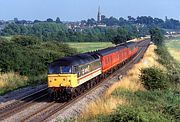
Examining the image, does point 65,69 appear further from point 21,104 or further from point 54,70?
point 21,104

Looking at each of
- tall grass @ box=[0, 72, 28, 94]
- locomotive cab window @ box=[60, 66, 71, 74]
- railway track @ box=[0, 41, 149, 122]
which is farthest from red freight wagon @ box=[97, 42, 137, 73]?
locomotive cab window @ box=[60, 66, 71, 74]

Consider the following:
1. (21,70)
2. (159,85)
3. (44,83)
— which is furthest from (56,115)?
(21,70)

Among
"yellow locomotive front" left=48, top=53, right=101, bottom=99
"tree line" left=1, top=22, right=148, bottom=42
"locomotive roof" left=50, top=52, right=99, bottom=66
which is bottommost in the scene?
"tree line" left=1, top=22, right=148, bottom=42

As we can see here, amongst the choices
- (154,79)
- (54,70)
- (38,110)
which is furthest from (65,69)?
(154,79)

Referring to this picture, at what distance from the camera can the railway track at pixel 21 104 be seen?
71.2 feet

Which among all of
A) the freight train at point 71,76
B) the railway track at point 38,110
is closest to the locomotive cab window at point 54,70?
the freight train at point 71,76

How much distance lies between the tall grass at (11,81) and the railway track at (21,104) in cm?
365

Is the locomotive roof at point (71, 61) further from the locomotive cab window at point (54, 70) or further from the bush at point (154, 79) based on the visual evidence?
the bush at point (154, 79)

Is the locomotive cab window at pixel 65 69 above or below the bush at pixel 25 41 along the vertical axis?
above

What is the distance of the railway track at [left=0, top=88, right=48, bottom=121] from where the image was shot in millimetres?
21698

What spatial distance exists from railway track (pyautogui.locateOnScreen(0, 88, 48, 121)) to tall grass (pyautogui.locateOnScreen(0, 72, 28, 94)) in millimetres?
3650

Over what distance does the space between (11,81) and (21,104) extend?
10595 mm

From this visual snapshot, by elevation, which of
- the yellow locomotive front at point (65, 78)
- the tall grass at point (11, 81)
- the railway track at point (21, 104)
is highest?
the yellow locomotive front at point (65, 78)

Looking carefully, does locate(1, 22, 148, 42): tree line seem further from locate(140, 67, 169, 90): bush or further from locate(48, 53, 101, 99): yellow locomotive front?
locate(48, 53, 101, 99): yellow locomotive front
